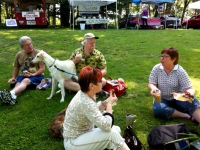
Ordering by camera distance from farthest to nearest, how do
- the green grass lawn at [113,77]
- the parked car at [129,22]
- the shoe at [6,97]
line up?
1. the parked car at [129,22]
2. the shoe at [6,97]
3. the green grass lawn at [113,77]

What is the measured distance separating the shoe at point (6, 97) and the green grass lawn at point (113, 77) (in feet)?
0.31

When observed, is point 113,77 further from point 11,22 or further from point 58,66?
point 11,22

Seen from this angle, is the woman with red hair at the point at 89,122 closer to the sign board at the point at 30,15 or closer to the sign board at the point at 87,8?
the sign board at the point at 30,15

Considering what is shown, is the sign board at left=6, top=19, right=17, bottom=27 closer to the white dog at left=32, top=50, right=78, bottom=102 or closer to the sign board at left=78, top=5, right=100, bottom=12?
the sign board at left=78, top=5, right=100, bottom=12

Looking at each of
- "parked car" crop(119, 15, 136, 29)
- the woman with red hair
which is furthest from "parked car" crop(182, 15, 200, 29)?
the woman with red hair

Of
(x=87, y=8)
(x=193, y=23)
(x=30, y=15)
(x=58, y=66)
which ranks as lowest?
(x=58, y=66)

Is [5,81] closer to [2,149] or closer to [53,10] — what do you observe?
[2,149]

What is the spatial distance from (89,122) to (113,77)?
10.8 ft

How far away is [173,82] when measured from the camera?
11.4 feet

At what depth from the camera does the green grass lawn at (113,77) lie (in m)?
3.30

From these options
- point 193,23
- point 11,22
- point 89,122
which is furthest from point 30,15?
point 89,122

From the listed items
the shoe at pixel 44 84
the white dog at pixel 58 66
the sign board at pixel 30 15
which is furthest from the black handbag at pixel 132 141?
the sign board at pixel 30 15

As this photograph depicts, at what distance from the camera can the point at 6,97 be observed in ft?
13.7

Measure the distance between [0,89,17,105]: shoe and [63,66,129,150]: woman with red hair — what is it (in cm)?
216
